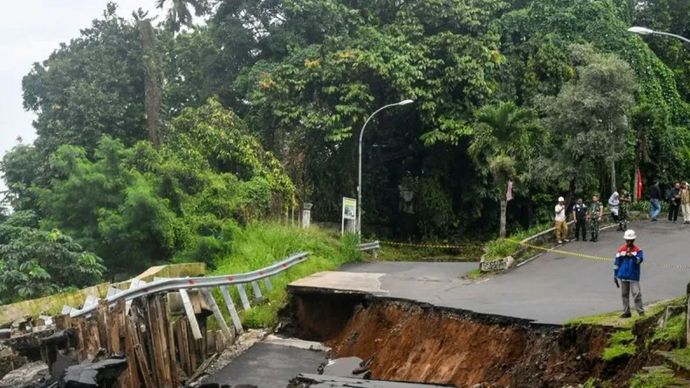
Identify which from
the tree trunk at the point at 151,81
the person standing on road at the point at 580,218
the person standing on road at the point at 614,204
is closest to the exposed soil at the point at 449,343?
the person standing on road at the point at 580,218

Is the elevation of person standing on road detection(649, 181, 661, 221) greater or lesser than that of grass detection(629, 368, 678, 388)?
greater

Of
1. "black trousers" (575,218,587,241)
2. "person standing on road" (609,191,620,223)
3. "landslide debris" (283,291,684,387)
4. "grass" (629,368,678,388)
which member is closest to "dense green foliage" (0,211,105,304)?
"landslide debris" (283,291,684,387)

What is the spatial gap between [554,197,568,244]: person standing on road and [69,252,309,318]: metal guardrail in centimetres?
916

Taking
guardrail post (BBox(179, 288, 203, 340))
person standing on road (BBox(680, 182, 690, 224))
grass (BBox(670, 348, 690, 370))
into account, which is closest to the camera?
grass (BBox(670, 348, 690, 370))

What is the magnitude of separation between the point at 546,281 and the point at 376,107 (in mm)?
17889

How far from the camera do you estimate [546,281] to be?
66.7 ft

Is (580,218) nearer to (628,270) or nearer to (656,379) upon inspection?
(628,270)

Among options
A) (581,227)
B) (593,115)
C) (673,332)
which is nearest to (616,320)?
(673,332)

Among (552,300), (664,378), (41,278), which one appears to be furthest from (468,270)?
(664,378)

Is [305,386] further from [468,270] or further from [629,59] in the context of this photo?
[629,59]

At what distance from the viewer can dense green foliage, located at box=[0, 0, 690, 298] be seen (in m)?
29.9

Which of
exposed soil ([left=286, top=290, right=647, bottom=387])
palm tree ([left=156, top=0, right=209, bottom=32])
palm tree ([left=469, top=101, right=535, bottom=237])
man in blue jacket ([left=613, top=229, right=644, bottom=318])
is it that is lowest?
exposed soil ([left=286, top=290, right=647, bottom=387])

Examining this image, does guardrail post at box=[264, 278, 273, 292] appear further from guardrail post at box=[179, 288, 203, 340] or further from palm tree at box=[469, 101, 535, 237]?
palm tree at box=[469, 101, 535, 237]

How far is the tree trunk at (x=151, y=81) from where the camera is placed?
123ft
